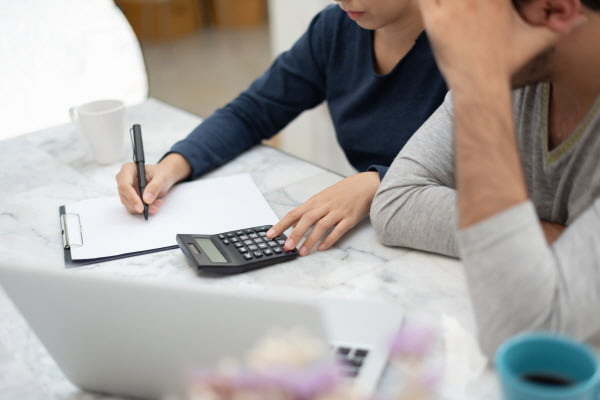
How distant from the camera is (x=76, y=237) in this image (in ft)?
3.83

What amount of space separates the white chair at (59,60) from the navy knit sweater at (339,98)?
60cm

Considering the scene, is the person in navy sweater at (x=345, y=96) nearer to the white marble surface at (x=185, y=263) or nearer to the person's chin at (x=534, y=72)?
the white marble surface at (x=185, y=263)

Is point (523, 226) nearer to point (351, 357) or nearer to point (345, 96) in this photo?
point (351, 357)

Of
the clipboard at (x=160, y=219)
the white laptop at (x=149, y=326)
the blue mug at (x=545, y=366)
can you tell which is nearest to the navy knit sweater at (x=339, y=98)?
the clipboard at (x=160, y=219)

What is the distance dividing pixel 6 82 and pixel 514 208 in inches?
64.5

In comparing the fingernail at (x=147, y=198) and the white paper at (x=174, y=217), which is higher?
the fingernail at (x=147, y=198)

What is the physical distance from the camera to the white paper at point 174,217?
114 cm

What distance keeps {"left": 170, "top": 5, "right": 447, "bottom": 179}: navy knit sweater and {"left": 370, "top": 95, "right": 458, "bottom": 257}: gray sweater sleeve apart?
0.31m

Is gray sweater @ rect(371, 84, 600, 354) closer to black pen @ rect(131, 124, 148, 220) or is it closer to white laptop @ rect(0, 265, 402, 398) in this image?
white laptop @ rect(0, 265, 402, 398)

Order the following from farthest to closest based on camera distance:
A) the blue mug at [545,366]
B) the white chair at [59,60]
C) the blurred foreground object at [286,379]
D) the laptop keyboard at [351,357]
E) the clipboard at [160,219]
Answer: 1. the white chair at [59,60]
2. the clipboard at [160,219]
3. the laptop keyboard at [351,357]
4. the blue mug at [545,366]
5. the blurred foreground object at [286,379]

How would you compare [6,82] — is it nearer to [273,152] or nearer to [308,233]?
[273,152]

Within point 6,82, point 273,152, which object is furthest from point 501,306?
point 6,82

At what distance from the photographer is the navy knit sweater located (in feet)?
4.72

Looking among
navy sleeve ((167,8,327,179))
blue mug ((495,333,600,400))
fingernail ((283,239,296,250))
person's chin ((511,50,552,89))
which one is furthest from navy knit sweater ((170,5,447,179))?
blue mug ((495,333,600,400))
